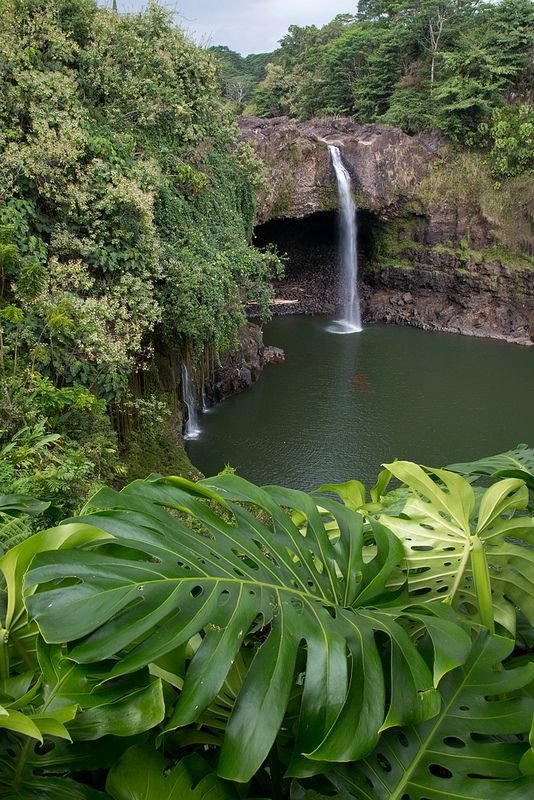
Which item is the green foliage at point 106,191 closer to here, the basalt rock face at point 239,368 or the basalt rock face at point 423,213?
the basalt rock face at point 239,368

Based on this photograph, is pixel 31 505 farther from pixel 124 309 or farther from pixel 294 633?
pixel 124 309

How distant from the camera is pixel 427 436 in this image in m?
8.30

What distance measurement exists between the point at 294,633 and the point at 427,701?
0.17 m

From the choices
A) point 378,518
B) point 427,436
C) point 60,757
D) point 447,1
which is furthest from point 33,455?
point 447,1

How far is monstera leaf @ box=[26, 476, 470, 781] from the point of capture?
589 mm

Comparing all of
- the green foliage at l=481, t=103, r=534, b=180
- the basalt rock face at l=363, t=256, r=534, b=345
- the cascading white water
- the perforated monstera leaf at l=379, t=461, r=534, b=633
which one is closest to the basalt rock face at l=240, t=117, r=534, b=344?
the basalt rock face at l=363, t=256, r=534, b=345

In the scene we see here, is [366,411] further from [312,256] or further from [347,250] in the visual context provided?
[312,256]

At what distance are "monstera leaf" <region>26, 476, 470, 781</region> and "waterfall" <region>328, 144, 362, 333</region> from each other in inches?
535

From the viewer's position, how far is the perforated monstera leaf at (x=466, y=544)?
3.23 ft

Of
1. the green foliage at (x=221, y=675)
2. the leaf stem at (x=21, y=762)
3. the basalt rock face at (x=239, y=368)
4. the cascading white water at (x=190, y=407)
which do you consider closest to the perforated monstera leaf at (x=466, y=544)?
the green foliage at (x=221, y=675)

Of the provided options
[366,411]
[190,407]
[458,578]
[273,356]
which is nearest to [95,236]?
[190,407]

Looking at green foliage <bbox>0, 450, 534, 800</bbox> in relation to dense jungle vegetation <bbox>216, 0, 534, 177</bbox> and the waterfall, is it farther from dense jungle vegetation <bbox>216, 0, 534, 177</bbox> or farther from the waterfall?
dense jungle vegetation <bbox>216, 0, 534, 177</bbox>

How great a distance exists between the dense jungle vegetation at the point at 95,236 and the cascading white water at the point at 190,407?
998 millimetres

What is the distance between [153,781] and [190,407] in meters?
7.44
